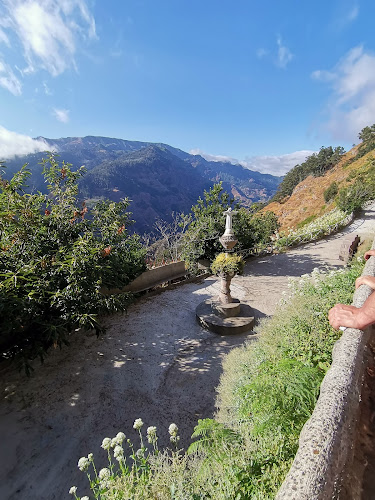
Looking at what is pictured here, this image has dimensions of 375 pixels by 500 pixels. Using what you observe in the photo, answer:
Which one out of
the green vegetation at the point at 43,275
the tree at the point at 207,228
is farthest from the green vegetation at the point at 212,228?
the green vegetation at the point at 43,275

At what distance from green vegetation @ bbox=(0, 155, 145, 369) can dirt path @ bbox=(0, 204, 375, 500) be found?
0.79 metres

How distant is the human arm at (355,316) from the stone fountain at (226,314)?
15.4ft

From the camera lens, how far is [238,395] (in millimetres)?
2693

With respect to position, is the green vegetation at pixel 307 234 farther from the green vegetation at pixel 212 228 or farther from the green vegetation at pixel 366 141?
the green vegetation at pixel 366 141

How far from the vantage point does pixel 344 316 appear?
6.14 ft

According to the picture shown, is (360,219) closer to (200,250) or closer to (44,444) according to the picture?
(200,250)

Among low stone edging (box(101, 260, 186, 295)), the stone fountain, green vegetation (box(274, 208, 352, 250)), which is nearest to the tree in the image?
low stone edging (box(101, 260, 186, 295))

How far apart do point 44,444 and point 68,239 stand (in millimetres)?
3755

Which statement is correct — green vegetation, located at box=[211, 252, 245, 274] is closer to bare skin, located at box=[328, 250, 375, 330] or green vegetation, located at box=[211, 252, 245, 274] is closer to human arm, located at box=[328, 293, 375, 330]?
bare skin, located at box=[328, 250, 375, 330]

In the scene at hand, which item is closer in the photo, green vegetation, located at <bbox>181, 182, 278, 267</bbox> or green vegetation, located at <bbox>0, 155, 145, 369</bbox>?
green vegetation, located at <bbox>0, 155, 145, 369</bbox>

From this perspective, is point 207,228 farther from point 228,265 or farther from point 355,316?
point 355,316

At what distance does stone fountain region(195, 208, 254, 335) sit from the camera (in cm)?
643

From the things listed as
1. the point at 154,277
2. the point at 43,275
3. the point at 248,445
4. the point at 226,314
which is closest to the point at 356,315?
the point at 248,445

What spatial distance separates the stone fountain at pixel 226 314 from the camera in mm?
6434
